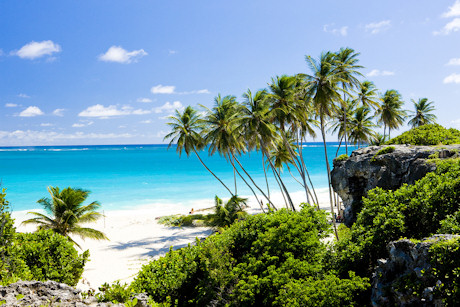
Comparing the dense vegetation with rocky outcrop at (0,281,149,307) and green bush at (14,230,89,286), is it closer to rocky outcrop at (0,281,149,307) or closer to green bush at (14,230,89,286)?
green bush at (14,230,89,286)

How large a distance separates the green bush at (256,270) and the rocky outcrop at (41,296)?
122 inches

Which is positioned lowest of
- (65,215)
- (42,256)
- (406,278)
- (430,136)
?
(406,278)

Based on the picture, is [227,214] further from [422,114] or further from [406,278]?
[422,114]

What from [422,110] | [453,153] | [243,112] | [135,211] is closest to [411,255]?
[453,153]

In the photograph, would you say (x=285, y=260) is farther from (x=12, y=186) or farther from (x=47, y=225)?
(x=12, y=186)

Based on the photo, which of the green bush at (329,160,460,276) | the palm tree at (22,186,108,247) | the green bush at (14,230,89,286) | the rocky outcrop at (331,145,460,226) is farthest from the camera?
the palm tree at (22,186,108,247)

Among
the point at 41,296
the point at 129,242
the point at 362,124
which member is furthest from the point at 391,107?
the point at 41,296

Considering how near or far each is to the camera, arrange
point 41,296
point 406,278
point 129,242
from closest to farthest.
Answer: point 41,296 < point 406,278 < point 129,242

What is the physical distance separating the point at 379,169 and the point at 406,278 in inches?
476

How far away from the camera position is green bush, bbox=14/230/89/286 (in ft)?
33.5

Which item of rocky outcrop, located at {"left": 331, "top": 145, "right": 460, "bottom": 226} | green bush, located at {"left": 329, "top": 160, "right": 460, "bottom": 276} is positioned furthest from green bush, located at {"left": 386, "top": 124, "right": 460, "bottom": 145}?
green bush, located at {"left": 329, "top": 160, "right": 460, "bottom": 276}

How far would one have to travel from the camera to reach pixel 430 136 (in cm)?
1888

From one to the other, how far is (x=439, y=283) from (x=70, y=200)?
18.3 m

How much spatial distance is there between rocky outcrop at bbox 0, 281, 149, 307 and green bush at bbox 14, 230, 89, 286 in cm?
463
